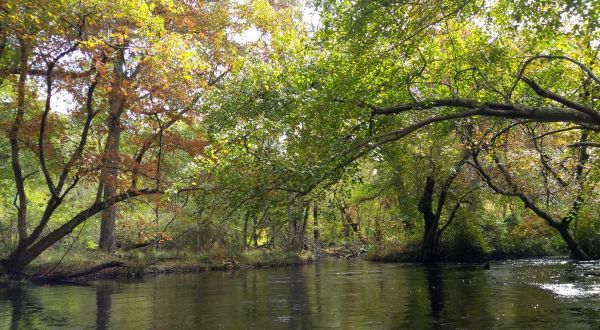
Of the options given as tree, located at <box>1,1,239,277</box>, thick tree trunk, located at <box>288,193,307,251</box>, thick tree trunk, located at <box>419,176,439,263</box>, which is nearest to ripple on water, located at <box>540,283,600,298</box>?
tree, located at <box>1,1,239,277</box>

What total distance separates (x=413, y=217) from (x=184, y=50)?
23329mm

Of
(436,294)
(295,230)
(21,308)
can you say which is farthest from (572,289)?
(295,230)

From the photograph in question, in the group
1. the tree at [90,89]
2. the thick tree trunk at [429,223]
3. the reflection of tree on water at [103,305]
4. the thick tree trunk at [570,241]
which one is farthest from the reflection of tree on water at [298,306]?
the thick tree trunk at [570,241]

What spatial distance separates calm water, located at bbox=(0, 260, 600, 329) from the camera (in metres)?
10.9

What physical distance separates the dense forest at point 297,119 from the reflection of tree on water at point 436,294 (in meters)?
3.89

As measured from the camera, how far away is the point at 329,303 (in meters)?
14.2

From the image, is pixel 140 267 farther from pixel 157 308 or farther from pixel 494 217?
pixel 494 217

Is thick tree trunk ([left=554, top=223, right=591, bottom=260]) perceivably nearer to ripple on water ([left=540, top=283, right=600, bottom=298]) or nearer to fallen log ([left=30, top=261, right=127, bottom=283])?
ripple on water ([left=540, top=283, right=600, bottom=298])

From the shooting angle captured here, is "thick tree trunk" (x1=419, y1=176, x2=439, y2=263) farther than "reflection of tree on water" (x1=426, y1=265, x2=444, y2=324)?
Yes

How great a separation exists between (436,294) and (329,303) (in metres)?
3.62

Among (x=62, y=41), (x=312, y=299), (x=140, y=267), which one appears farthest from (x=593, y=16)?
(x=140, y=267)

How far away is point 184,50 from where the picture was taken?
1320 centimetres

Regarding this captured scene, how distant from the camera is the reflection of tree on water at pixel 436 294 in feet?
37.8

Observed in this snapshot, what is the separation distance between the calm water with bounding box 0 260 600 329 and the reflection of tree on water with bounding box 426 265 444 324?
29 mm
